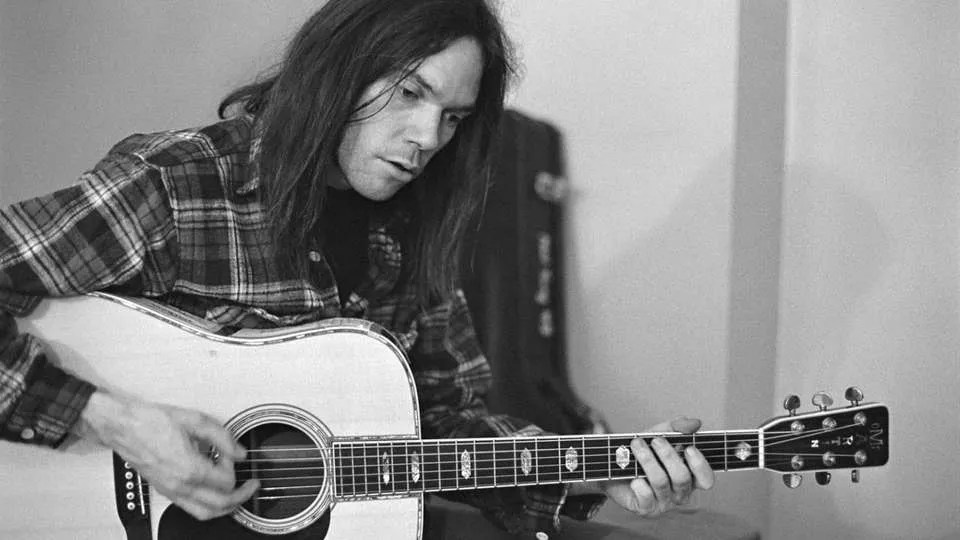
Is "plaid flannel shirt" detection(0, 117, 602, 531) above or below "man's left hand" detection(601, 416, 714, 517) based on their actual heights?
above

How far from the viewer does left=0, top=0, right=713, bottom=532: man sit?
1.13 metres

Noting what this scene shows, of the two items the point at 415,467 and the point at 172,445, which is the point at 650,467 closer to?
the point at 415,467

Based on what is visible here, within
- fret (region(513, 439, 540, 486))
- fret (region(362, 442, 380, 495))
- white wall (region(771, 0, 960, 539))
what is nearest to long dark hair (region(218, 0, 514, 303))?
fret (region(362, 442, 380, 495))

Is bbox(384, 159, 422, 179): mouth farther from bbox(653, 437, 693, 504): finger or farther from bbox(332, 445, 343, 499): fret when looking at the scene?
bbox(653, 437, 693, 504): finger

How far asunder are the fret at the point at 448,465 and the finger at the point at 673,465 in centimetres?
26

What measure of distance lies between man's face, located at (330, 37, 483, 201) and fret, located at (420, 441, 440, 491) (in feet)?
1.18

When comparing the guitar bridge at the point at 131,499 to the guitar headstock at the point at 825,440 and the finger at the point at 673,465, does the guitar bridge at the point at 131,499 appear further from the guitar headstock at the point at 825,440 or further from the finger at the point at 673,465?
the guitar headstock at the point at 825,440

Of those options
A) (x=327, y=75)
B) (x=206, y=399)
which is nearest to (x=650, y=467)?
(x=206, y=399)

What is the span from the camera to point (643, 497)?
127 cm

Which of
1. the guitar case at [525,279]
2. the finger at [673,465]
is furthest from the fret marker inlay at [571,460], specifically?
the guitar case at [525,279]

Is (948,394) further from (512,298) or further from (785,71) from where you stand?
(512,298)

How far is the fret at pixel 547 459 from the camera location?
4.10 ft

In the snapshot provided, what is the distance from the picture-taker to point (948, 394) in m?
1.69

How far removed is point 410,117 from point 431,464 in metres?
0.45
